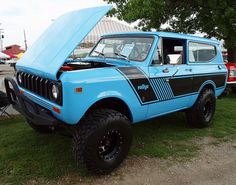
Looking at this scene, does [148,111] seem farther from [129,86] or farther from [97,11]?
[97,11]

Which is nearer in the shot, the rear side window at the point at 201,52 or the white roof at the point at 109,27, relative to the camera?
the rear side window at the point at 201,52

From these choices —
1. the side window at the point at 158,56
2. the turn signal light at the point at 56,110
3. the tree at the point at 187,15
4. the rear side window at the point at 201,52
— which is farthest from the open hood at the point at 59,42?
the tree at the point at 187,15

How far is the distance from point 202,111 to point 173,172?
6.92ft

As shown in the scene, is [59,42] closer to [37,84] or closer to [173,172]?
[37,84]

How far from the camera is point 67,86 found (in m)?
3.32

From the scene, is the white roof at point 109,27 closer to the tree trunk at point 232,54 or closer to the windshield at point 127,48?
the tree trunk at point 232,54

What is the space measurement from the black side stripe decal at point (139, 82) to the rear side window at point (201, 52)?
1.50 m

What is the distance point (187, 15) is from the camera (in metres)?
12.2

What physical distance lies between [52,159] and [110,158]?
942 millimetres

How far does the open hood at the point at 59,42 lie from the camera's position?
141 inches

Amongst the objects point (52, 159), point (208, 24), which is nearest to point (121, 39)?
point (52, 159)

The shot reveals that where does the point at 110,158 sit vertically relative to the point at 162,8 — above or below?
below

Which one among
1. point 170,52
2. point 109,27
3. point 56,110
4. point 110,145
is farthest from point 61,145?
point 109,27

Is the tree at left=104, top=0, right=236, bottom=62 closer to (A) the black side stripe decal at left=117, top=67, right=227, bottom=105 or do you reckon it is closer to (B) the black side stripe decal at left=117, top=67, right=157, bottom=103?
(A) the black side stripe decal at left=117, top=67, right=227, bottom=105
